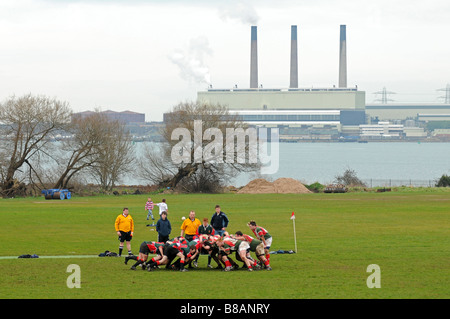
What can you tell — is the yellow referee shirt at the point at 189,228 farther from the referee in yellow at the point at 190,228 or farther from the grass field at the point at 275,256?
the grass field at the point at 275,256

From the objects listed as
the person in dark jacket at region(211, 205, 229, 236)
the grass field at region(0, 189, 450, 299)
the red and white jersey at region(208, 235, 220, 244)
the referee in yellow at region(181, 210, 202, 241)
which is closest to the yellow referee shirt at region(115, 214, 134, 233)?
the grass field at region(0, 189, 450, 299)

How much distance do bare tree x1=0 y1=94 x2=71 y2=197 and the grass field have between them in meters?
19.8

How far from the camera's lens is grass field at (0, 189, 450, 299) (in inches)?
784

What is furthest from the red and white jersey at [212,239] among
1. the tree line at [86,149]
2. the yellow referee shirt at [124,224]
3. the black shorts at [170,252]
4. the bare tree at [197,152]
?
the bare tree at [197,152]

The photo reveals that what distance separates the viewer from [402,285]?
20391 millimetres

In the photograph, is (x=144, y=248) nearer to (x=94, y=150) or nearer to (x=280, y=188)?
(x=280, y=188)

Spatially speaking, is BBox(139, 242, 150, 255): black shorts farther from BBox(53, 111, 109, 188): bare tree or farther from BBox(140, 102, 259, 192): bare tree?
BBox(140, 102, 259, 192): bare tree

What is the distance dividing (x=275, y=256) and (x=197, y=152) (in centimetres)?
5327

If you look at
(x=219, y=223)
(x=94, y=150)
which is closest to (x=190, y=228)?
(x=219, y=223)

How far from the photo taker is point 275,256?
89.7 feet

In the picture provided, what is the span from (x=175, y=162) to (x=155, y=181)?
4.76m

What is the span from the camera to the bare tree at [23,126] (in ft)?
244

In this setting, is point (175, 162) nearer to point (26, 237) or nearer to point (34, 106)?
point (34, 106)
